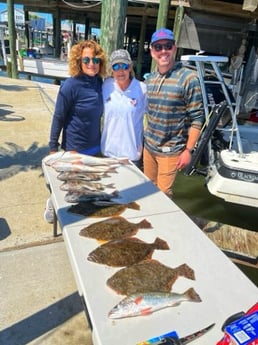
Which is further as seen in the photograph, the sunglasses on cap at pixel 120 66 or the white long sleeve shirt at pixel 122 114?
the white long sleeve shirt at pixel 122 114

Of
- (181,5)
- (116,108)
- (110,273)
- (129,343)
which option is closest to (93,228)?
(110,273)

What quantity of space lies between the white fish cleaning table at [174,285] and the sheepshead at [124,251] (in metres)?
0.04

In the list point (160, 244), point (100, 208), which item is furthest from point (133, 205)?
point (160, 244)

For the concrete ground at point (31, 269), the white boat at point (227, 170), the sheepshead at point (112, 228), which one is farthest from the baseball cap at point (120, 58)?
the concrete ground at point (31, 269)

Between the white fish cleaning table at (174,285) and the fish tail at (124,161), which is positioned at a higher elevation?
the white fish cleaning table at (174,285)

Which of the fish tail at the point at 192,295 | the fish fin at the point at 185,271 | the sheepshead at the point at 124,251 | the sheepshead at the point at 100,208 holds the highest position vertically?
the fish tail at the point at 192,295

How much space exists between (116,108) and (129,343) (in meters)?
2.08

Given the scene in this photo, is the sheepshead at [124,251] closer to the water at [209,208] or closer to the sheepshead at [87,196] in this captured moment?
the sheepshead at [87,196]

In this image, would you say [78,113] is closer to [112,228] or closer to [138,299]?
[112,228]

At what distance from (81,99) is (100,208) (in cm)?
108

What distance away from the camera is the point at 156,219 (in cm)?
230

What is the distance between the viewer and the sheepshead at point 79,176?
2.76 m

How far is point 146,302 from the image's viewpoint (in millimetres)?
1479

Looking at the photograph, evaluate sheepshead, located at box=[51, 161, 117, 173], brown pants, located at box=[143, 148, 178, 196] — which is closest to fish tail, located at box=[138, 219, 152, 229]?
sheepshead, located at box=[51, 161, 117, 173]
